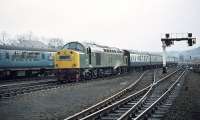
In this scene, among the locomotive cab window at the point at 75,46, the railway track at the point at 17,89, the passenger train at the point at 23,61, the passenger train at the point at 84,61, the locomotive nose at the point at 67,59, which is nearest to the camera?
the railway track at the point at 17,89

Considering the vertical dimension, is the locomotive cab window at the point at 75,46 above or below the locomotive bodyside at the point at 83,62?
above

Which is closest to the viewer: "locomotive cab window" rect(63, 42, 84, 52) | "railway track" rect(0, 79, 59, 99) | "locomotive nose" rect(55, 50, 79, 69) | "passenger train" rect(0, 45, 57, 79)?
"railway track" rect(0, 79, 59, 99)

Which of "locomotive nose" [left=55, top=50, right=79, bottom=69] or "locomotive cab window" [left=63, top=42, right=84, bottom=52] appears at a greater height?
"locomotive cab window" [left=63, top=42, right=84, bottom=52]

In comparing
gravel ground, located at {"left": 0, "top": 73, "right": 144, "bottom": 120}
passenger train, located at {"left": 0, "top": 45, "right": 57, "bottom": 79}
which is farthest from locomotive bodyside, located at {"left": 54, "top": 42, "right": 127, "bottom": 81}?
gravel ground, located at {"left": 0, "top": 73, "right": 144, "bottom": 120}

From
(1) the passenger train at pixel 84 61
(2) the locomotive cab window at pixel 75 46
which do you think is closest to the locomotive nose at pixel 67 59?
(1) the passenger train at pixel 84 61

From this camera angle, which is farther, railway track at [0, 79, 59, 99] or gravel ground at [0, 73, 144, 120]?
railway track at [0, 79, 59, 99]

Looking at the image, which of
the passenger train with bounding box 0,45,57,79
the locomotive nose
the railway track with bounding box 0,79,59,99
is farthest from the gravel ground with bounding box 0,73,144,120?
Result: the passenger train with bounding box 0,45,57,79

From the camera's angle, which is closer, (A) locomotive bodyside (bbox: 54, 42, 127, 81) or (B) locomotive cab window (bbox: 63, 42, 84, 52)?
(A) locomotive bodyside (bbox: 54, 42, 127, 81)

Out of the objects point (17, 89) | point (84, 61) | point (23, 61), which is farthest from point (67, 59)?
point (23, 61)

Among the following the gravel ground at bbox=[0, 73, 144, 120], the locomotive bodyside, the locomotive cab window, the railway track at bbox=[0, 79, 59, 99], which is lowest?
the gravel ground at bbox=[0, 73, 144, 120]

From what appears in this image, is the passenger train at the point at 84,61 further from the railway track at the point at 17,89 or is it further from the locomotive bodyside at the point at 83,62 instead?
the railway track at the point at 17,89

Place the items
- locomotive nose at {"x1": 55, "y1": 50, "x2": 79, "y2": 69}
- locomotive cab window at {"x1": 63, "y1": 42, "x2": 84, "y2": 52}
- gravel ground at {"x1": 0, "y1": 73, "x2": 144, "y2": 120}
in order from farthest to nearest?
locomotive cab window at {"x1": 63, "y1": 42, "x2": 84, "y2": 52} < locomotive nose at {"x1": 55, "y1": 50, "x2": 79, "y2": 69} < gravel ground at {"x1": 0, "y1": 73, "x2": 144, "y2": 120}

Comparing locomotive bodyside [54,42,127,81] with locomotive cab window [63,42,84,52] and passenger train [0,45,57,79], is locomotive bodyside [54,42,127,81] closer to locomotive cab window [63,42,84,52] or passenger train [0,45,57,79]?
locomotive cab window [63,42,84,52]

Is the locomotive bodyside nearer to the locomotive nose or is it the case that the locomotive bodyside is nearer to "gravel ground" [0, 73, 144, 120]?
the locomotive nose
